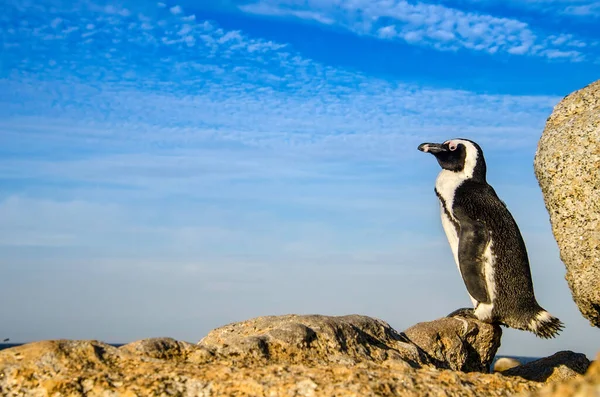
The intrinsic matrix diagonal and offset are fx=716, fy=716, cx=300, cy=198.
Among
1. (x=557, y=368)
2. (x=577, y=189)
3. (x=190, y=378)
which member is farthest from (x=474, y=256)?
(x=190, y=378)

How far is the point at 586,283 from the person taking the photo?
272 inches

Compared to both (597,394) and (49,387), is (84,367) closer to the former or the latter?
(49,387)

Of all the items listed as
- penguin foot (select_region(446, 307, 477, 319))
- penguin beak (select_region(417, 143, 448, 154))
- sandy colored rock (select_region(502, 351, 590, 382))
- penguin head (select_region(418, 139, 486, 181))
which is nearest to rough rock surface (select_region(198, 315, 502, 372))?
penguin foot (select_region(446, 307, 477, 319))

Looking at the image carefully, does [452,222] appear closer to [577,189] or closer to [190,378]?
[577,189]

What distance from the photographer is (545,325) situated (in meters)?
7.93

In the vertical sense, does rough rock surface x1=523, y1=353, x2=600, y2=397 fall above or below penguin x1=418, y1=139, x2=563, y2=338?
below

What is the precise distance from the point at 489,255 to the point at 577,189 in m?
1.58

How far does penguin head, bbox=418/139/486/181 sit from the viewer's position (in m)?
8.64

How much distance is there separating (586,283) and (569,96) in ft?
6.39

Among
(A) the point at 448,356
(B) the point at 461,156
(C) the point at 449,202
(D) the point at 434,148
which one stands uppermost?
(D) the point at 434,148

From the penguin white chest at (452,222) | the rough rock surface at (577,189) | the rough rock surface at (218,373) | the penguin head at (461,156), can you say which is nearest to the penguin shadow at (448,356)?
the penguin white chest at (452,222)

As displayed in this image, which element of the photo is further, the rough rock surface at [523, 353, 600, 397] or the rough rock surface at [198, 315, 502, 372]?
the rough rock surface at [198, 315, 502, 372]

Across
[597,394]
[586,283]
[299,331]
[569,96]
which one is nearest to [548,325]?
[586,283]

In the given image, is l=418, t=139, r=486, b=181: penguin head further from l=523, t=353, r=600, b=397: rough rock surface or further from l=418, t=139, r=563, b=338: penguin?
l=523, t=353, r=600, b=397: rough rock surface
